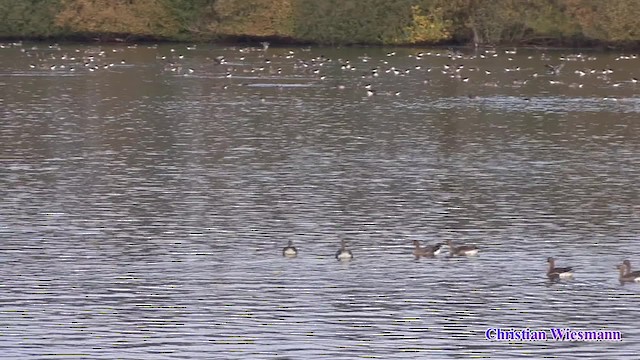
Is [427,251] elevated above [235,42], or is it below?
above

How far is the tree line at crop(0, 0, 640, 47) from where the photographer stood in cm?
6750

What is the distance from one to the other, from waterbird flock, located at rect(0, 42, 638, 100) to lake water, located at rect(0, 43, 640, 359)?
0.81 metres

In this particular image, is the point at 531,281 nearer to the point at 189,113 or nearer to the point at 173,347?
the point at 173,347

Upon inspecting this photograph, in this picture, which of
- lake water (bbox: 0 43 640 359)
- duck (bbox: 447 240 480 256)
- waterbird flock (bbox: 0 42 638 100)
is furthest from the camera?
waterbird flock (bbox: 0 42 638 100)

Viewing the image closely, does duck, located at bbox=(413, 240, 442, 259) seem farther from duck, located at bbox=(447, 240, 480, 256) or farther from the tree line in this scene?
the tree line

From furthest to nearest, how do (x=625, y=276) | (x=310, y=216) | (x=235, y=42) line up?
(x=235, y=42) < (x=310, y=216) < (x=625, y=276)

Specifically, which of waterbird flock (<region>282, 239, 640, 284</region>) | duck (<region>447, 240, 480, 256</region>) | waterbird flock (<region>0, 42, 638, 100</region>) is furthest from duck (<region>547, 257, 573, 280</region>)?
waterbird flock (<region>0, 42, 638, 100</region>)

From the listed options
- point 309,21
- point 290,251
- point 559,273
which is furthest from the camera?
point 309,21

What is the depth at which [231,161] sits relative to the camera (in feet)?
101

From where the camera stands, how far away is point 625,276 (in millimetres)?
19578

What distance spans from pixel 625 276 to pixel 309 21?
5213cm

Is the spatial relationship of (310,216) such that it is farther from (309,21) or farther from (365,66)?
(309,21)

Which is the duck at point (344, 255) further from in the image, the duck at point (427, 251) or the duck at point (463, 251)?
the duck at point (463, 251)

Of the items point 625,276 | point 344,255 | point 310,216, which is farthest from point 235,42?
point 625,276
